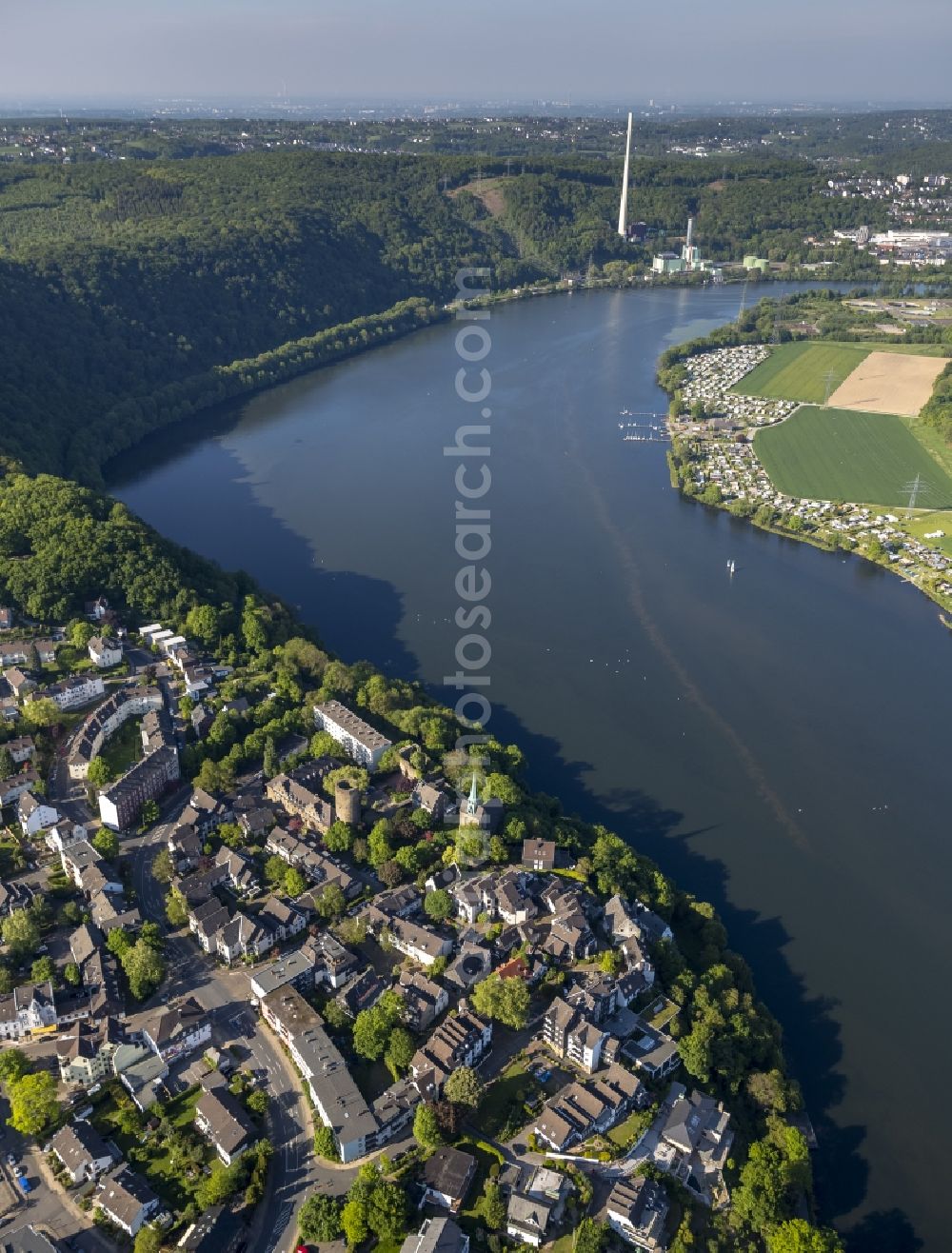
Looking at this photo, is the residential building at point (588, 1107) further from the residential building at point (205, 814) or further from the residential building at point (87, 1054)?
the residential building at point (205, 814)

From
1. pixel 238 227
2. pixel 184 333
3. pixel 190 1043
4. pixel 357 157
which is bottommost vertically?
pixel 190 1043

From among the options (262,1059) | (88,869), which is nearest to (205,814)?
(88,869)

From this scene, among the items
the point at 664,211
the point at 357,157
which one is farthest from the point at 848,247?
the point at 357,157

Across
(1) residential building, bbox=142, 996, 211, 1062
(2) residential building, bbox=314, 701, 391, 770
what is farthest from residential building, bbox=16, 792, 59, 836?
(2) residential building, bbox=314, 701, 391, 770

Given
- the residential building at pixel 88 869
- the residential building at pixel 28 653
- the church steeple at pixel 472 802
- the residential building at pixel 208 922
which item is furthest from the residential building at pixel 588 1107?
the residential building at pixel 28 653

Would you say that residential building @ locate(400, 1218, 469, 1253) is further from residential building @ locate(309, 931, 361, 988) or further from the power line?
the power line

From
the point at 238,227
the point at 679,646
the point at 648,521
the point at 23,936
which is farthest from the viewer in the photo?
the point at 238,227

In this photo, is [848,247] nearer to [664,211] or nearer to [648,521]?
[664,211]

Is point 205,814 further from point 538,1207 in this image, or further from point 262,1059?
point 538,1207
